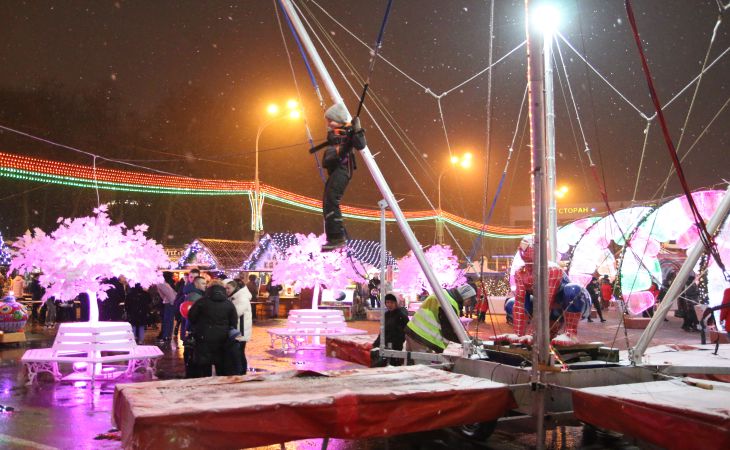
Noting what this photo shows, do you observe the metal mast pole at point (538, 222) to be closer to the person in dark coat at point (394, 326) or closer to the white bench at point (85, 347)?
the person in dark coat at point (394, 326)

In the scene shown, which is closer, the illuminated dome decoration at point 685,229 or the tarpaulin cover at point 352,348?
the tarpaulin cover at point 352,348

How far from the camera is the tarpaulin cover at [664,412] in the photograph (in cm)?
488

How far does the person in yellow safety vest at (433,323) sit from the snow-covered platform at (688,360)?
2.40 meters

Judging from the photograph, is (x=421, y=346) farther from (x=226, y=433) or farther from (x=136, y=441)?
(x=136, y=441)

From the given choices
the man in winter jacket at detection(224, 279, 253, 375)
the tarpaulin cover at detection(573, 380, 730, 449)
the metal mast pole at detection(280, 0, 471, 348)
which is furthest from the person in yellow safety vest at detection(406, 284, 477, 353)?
the tarpaulin cover at detection(573, 380, 730, 449)

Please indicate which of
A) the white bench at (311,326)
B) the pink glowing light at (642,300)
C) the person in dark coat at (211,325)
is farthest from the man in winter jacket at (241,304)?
the pink glowing light at (642,300)

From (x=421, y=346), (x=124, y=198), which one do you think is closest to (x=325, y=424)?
(x=421, y=346)

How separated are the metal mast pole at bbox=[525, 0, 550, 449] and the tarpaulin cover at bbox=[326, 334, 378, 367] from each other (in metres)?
4.90

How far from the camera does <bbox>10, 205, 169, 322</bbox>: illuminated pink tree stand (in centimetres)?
1205

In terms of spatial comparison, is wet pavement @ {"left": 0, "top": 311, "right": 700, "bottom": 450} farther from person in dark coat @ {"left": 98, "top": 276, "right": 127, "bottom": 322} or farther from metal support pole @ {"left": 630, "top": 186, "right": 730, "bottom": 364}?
person in dark coat @ {"left": 98, "top": 276, "right": 127, "bottom": 322}

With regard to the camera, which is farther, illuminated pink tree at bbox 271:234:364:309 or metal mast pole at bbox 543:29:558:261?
illuminated pink tree at bbox 271:234:364:309

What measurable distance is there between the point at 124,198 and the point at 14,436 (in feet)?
134

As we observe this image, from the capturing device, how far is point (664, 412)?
17.1ft

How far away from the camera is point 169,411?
4.97 m
